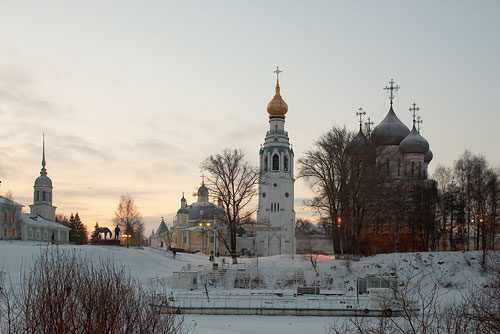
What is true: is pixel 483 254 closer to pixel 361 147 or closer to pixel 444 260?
pixel 444 260

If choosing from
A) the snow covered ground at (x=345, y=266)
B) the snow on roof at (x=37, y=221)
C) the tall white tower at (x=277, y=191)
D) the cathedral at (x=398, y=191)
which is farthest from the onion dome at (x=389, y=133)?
the snow on roof at (x=37, y=221)

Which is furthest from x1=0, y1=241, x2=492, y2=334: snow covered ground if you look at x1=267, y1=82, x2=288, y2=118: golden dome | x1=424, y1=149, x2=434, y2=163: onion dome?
x1=267, y1=82, x2=288, y2=118: golden dome

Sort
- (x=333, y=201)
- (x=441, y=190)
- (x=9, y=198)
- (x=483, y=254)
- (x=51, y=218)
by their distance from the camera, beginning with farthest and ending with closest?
(x=51, y=218) → (x=9, y=198) → (x=441, y=190) → (x=333, y=201) → (x=483, y=254)

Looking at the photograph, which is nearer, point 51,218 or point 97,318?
point 97,318

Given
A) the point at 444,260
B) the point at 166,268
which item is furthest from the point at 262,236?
the point at 444,260

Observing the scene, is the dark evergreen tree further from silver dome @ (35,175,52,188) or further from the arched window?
the arched window

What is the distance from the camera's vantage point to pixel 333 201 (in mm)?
43438

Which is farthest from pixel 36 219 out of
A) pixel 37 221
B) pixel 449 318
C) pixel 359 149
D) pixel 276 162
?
pixel 449 318

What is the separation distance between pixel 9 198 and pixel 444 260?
4779 cm

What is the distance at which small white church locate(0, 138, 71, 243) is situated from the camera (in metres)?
63.8

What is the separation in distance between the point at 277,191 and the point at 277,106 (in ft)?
32.7

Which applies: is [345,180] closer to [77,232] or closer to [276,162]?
[276,162]

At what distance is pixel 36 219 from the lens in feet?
229

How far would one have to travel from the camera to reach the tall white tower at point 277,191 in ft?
230
